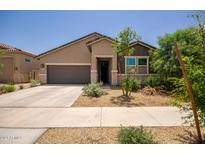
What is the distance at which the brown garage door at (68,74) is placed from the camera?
21.2 metres

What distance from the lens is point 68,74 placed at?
2125 centimetres

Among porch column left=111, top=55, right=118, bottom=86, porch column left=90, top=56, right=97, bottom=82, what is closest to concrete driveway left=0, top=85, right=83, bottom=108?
porch column left=90, top=56, right=97, bottom=82

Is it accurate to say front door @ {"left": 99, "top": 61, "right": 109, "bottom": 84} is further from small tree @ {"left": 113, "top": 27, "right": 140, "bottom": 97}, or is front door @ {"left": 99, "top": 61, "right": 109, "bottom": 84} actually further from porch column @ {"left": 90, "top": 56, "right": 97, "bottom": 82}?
small tree @ {"left": 113, "top": 27, "right": 140, "bottom": 97}

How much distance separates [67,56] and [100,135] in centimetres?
1685

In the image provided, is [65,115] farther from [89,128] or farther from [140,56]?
[140,56]

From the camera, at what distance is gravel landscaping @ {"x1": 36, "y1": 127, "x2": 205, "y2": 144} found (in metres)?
4.69

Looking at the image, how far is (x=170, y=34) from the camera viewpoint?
13.9 m

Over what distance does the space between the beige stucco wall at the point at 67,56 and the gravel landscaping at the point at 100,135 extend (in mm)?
15901

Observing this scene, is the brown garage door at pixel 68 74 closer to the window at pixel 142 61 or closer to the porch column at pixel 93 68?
the porch column at pixel 93 68

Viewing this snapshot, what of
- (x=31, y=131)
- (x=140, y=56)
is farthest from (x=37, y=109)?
(x=140, y=56)

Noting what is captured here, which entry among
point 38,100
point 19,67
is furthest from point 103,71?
point 38,100

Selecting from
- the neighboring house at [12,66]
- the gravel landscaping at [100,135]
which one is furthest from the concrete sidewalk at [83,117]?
the neighboring house at [12,66]

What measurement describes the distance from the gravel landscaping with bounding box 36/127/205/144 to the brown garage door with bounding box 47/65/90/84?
15.8 meters
